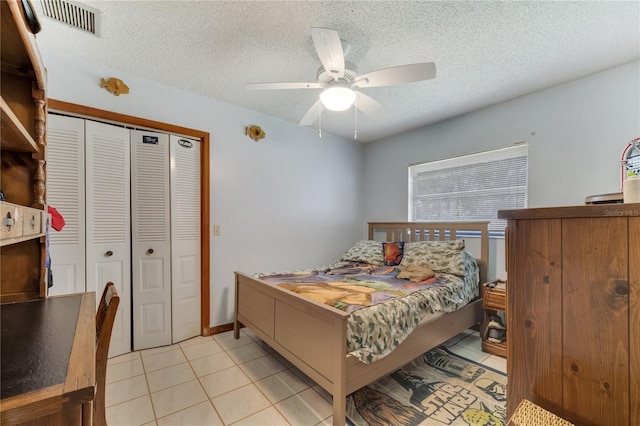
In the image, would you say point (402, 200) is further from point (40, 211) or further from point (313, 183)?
point (40, 211)

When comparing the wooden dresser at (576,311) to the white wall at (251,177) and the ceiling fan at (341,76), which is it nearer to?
the ceiling fan at (341,76)

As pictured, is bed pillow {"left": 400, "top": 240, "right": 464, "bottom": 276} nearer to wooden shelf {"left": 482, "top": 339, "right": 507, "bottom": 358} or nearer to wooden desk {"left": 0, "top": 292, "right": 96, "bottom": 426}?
wooden shelf {"left": 482, "top": 339, "right": 507, "bottom": 358}

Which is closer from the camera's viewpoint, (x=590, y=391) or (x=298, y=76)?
(x=590, y=391)

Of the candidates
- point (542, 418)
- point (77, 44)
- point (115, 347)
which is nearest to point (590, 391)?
point (542, 418)

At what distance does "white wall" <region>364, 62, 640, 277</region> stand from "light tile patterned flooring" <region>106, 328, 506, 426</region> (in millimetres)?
1738

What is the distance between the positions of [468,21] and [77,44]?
279 centimetres

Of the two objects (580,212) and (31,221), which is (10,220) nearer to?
(31,221)

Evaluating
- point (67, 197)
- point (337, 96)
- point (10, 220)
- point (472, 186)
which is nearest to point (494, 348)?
point (472, 186)

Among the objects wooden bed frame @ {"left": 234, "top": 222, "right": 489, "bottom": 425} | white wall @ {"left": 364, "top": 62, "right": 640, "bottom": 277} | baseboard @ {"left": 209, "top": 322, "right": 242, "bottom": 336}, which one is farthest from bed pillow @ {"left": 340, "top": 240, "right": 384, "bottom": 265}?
baseboard @ {"left": 209, "top": 322, "right": 242, "bottom": 336}

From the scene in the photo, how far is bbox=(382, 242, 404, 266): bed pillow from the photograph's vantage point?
3.24 m

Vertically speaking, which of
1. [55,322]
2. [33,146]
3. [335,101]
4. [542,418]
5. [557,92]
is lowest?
[542,418]

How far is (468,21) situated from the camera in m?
1.70

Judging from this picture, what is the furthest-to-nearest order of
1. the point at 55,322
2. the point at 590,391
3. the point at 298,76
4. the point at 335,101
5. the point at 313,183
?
the point at 313,183 < the point at 298,76 < the point at 335,101 < the point at 55,322 < the point at 590,391

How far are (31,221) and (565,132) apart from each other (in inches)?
151
